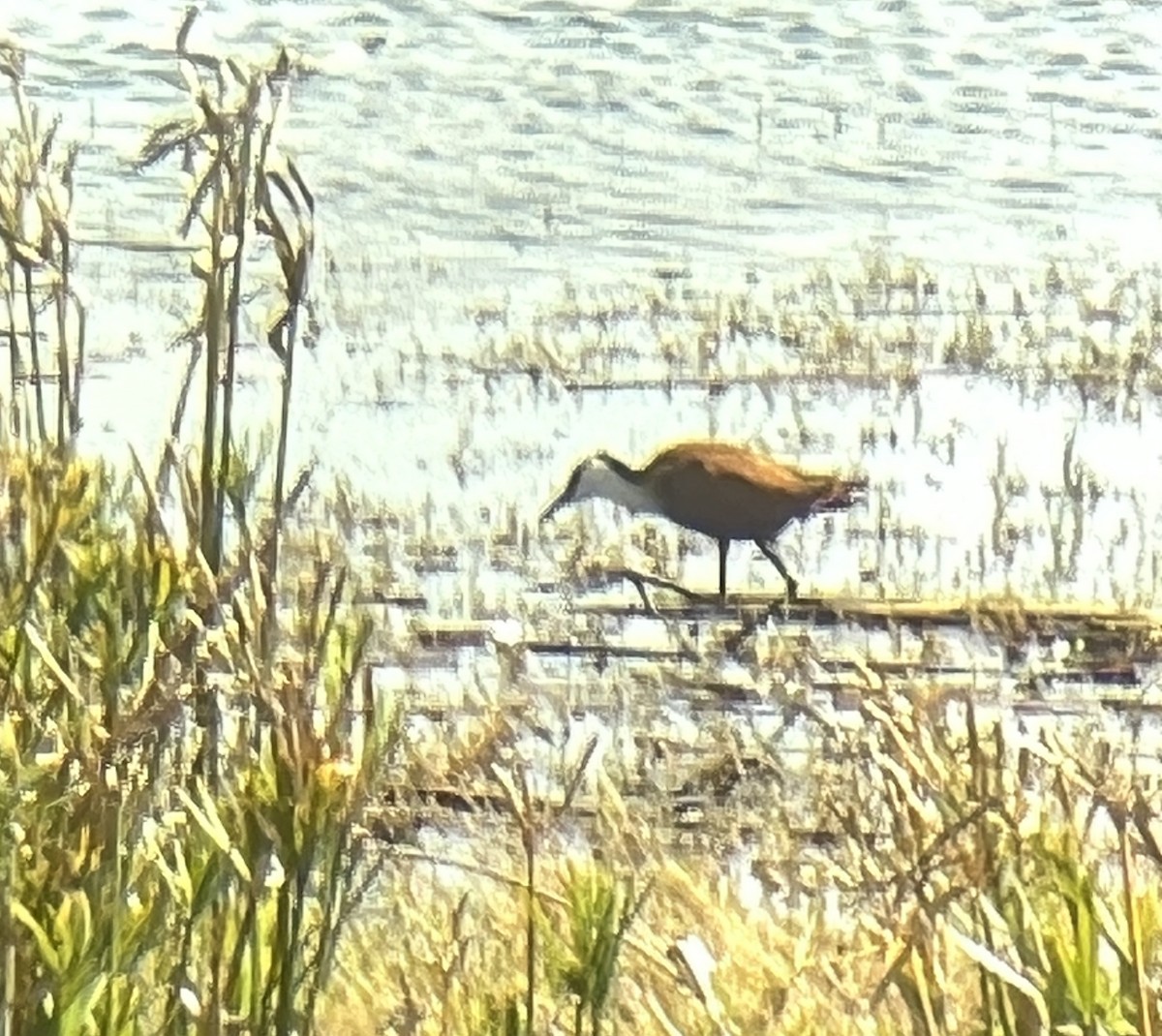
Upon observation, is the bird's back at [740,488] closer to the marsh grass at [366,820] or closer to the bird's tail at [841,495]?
the bird's tail at [841,495]

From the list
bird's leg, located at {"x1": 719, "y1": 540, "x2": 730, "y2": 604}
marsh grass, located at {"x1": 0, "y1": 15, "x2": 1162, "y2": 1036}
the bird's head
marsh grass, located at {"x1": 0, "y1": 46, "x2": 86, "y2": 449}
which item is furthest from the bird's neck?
marsh grass, located at {"x1": 0, "y1": 46, "x2": 86, "y2": 449}

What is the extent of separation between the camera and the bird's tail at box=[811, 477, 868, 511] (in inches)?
81.2

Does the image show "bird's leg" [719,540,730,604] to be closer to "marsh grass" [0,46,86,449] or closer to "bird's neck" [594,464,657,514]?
"bird's neck" [594,464,657,514]

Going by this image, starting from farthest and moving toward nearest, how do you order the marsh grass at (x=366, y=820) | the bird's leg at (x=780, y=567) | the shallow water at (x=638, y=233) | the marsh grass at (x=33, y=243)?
the bird's leg at (x=780, y=567), the shallow water at (x=638, y=233), the marsh grass at (x=33, y=243), the marsh grass at (x=366, y=820)

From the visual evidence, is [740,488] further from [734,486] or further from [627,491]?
[627,491]

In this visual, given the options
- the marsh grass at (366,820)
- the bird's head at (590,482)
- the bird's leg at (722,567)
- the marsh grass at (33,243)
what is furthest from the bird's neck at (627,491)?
the marsh grass at (33,243)

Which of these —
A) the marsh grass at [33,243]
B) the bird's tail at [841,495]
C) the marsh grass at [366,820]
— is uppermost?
the marsh grass at [33,243]

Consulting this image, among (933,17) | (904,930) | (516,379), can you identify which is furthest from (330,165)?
(904,930)

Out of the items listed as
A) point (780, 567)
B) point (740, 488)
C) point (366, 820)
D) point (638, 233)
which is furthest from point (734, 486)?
point (366, 820)

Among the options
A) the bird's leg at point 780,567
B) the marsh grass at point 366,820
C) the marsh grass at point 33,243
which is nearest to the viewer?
the marsh grass at point 366,820

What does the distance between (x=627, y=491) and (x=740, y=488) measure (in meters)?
0.14

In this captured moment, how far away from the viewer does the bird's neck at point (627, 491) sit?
2.04m

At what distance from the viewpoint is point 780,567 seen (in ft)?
7.00

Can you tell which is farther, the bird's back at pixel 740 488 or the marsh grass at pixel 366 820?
the bird's back at pixel 740 488
